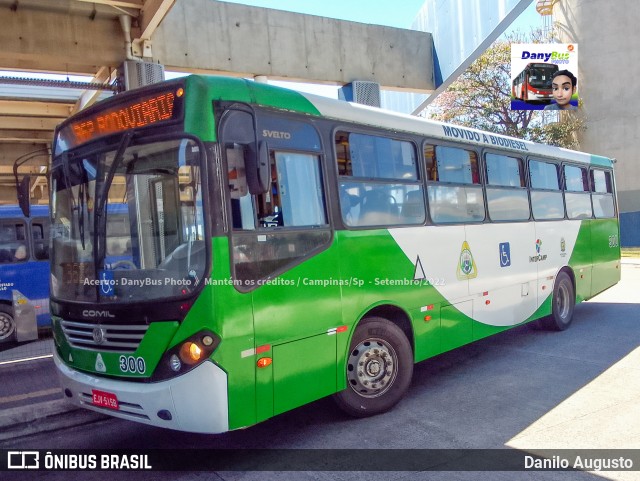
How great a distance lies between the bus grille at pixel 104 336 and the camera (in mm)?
4238

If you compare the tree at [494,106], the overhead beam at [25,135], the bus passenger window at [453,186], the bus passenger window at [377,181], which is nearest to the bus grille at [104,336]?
the bus passenger window at [377,181]

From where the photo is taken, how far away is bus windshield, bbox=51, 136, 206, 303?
4168 millimetres

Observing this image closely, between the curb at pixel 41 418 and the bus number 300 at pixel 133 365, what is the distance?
1750mm

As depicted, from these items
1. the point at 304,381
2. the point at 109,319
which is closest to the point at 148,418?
the point at 109,319

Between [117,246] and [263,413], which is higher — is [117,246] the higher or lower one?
the higher one

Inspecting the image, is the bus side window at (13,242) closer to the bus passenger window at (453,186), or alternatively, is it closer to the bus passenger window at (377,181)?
the bus passenger window at (377,181)

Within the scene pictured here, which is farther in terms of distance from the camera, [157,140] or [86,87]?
[86,87]

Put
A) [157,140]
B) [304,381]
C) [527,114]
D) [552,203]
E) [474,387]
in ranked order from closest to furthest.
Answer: [157,140]
[304,381]
[474,387]
[552,203]
[527,114]

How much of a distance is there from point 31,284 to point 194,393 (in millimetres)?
9025

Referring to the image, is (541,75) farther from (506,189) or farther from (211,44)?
(506,189)

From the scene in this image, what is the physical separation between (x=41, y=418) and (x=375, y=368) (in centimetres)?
343

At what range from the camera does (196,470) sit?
174 inches

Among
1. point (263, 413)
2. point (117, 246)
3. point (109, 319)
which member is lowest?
point (263, 413)

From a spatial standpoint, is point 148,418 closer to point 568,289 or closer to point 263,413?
point 263,413
